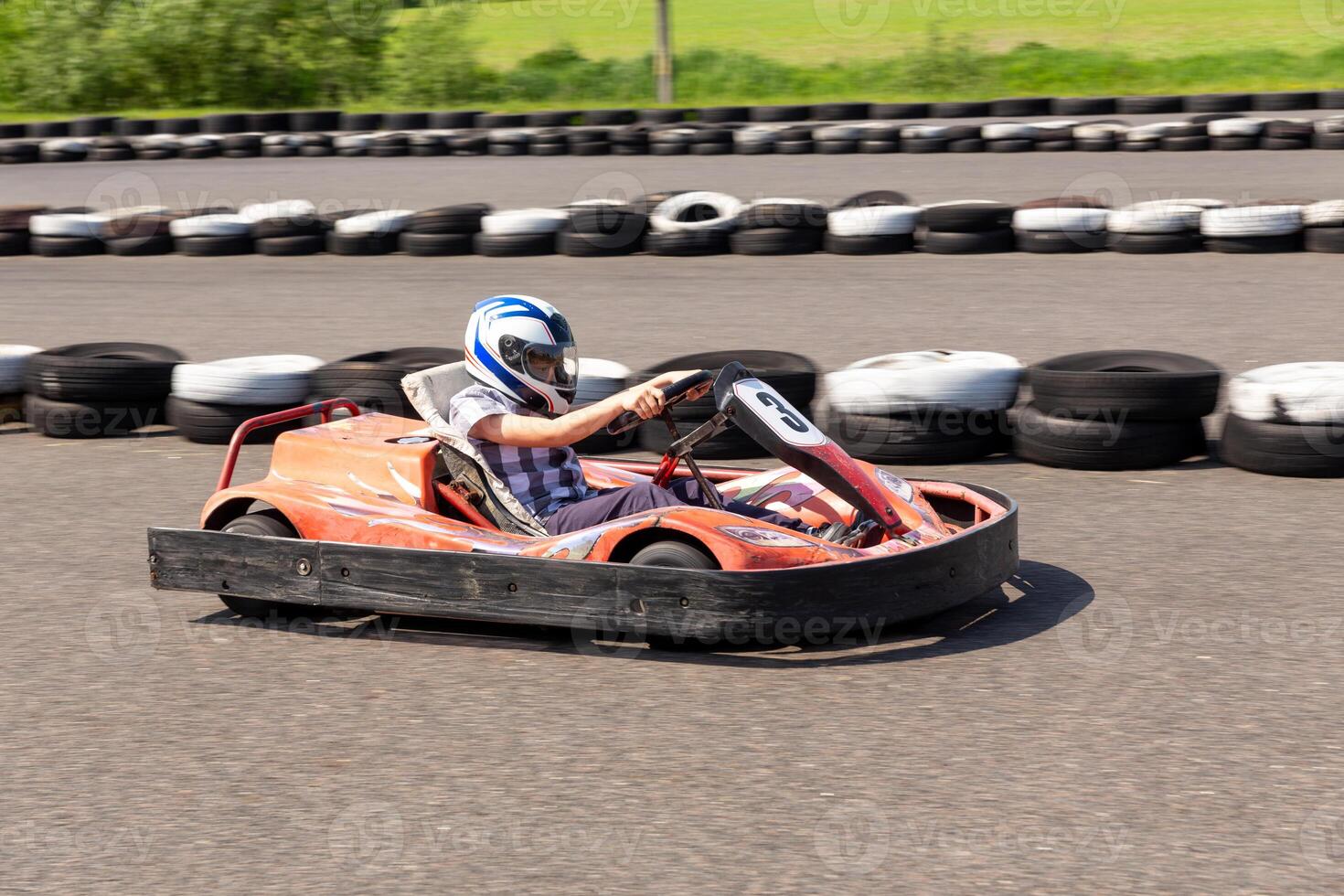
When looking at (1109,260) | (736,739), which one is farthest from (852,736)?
(1109,260)

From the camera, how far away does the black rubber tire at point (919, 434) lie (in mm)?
5941

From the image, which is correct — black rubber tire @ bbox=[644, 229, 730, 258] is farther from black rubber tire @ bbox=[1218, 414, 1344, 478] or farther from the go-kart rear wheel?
the go-kart rear wheel

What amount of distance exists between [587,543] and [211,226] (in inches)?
382

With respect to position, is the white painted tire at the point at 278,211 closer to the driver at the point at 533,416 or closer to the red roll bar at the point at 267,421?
the red roll bar at the point at 267,421

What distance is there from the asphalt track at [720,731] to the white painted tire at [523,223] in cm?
593

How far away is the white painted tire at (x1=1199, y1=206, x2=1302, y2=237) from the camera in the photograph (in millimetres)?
10492

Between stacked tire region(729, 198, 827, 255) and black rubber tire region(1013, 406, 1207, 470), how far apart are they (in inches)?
229

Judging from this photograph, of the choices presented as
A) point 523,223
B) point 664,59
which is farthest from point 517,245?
point 664,59

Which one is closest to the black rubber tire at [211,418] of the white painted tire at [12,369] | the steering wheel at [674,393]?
the white painted tire at [12,369]

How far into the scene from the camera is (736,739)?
3436 millimetres

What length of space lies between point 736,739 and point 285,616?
5.31 feet

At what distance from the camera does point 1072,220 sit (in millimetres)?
10984

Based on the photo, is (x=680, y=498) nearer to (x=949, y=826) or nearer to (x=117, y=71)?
(x=949, y=826)

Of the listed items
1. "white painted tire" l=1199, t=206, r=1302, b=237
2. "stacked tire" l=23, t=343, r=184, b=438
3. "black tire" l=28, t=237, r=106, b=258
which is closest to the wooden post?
"black tire" l=28, t=237, r=106, b=258
